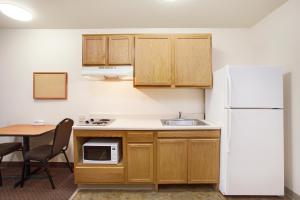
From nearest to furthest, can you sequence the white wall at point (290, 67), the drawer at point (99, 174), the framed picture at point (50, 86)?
the white wall at point (290, 67), the drawer at point (99, 174), the framed picture at point (50, 86)

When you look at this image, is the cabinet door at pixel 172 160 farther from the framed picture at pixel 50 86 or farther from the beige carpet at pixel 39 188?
the framed picture at pixel 50 86

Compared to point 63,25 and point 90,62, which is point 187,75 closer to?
point 90,62

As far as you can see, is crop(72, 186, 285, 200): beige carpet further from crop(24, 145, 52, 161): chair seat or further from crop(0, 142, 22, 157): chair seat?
crop(0, 142, 22, 157): chair seat

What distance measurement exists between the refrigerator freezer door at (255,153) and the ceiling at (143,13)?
1400mm

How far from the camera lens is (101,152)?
242cm

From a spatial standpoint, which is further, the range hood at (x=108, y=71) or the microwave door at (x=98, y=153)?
the range hood at (x=108, y=71)

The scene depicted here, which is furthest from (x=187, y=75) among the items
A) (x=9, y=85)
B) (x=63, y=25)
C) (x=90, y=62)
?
(x=9, y=85)

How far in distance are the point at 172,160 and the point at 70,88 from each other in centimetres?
211

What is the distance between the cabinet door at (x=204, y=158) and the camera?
7.75 ft

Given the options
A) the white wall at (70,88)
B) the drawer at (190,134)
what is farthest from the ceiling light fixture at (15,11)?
the drawer at (190,134)

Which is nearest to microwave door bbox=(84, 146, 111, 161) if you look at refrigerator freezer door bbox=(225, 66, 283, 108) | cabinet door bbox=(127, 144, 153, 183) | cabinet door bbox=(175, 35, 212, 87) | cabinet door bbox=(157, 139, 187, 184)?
cabinet door bbox=(127, 144, 153, 183)

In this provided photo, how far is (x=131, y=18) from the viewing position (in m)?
2.75

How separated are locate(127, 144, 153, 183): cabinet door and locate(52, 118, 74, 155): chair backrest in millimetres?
945

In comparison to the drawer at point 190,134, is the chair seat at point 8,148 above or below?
below
